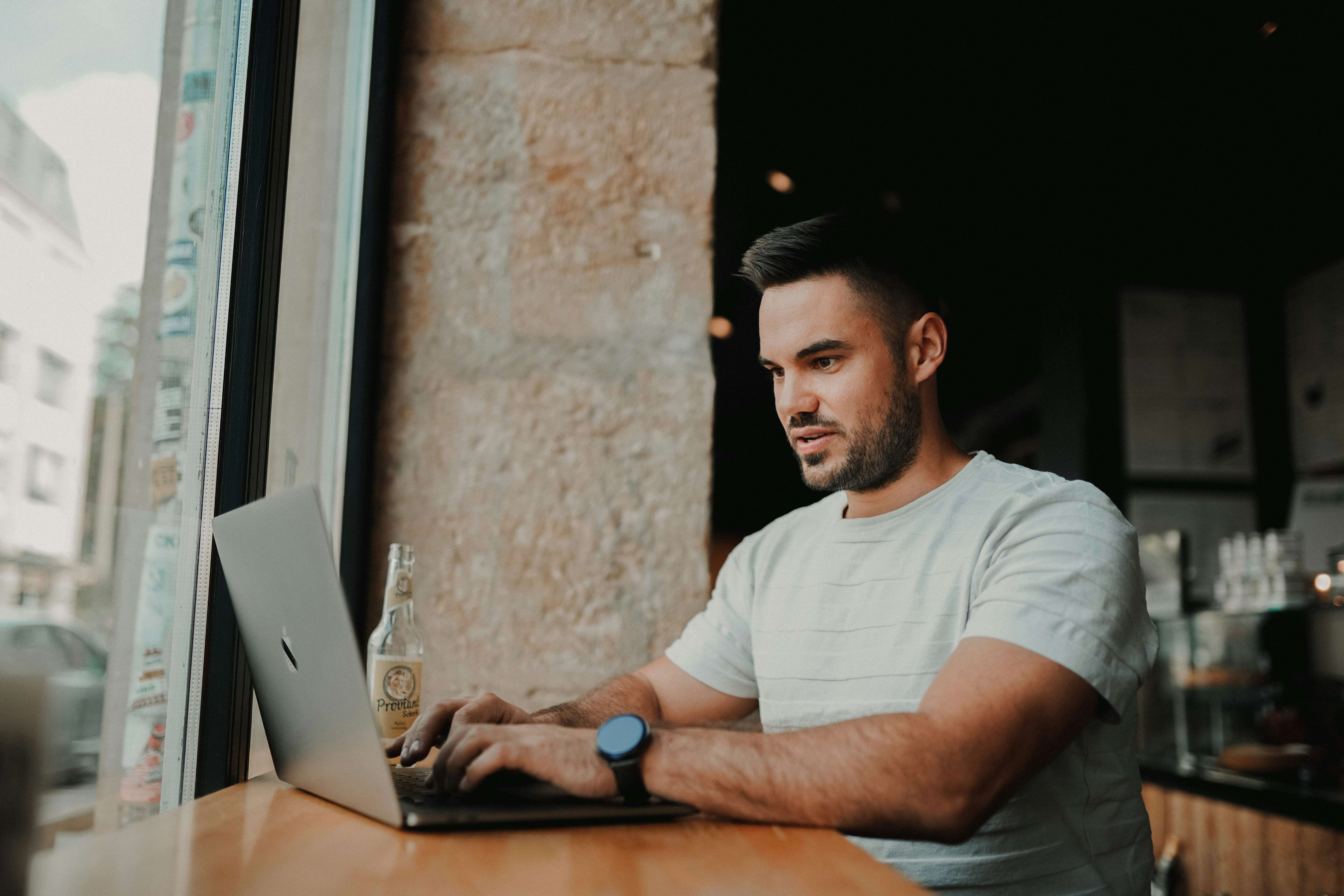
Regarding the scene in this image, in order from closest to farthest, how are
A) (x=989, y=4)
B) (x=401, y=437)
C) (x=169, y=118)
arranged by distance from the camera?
(x=169, y=118) < (x=401, y=437) < (x=989, y=4)

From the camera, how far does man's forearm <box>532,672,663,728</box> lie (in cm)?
127

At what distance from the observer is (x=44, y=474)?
2.66 ft

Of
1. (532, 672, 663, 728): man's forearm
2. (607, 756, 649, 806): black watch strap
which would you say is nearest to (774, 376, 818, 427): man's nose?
(532, 672, 663, 728): man's forearm

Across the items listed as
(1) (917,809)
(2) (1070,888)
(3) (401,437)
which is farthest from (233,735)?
(2) (1070,888)

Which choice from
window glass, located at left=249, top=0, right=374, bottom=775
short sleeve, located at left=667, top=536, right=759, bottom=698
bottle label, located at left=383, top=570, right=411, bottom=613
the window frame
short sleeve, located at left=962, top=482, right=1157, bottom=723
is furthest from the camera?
short sleeve, located at left=667, top=536, right=759, bottom=698

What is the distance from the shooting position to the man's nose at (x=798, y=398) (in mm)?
1457

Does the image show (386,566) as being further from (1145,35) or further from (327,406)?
(1145,35)

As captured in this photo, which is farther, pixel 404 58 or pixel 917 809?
pixel 404 58

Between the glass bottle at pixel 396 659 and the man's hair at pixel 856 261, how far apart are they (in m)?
0.76

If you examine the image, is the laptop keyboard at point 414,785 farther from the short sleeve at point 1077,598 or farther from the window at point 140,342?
Answer: the short sleeve at point 1077,598

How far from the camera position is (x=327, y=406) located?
1653 millimetres

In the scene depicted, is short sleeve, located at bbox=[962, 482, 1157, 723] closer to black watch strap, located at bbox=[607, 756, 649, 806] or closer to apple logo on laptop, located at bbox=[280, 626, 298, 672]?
black watch strap, located at bbox=[607, 756, 649, 806]

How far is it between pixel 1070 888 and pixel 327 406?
→ 1404mm

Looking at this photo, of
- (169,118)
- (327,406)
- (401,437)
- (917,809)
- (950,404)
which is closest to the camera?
(917,809)
